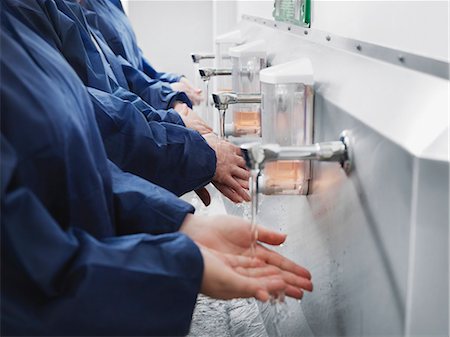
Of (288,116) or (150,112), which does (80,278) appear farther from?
(150,112)

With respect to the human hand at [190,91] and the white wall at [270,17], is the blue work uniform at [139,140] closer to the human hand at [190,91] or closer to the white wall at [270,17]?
the white wall at [270,17]

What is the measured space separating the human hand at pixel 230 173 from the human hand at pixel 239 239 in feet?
1.22

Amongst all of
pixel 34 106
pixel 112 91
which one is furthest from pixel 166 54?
pixel 34 106

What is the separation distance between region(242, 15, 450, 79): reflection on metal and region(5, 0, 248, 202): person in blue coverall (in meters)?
0.27

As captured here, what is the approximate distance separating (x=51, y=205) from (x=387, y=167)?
14.0 inches

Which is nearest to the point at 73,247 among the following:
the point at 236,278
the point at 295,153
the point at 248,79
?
the point at 236,278

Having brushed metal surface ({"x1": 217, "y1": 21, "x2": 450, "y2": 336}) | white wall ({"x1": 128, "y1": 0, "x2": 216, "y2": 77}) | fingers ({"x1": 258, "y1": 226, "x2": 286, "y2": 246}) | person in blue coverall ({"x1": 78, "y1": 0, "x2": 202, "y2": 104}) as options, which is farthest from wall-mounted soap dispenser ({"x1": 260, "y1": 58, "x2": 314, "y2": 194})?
white wall ({"x1": 128, "y1": 0, "x2": 216, "y2": 77})

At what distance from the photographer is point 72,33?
1.25m

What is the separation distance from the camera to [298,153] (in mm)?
812

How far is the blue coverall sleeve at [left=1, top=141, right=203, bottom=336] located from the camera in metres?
0.65

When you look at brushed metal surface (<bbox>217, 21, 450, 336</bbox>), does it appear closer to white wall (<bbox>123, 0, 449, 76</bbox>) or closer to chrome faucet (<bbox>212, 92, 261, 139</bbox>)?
white wall (<bbox>123, 0, 449, 76</bbox>)

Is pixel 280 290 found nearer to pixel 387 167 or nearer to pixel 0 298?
pixel 387 167

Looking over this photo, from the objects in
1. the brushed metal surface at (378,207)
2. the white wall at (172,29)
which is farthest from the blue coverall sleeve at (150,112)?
the white wall at (172,29)

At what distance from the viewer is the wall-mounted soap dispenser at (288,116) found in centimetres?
93
